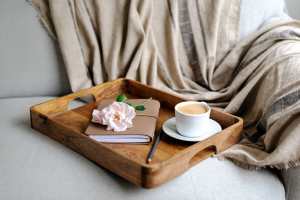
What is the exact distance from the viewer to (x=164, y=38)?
4.71ft

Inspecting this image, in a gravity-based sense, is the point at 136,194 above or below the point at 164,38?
below

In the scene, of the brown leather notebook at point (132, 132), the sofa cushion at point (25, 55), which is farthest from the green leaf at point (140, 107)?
the sofa cushion at point (25, 55)

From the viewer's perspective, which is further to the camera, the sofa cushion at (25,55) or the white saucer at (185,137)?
the sofa cushion at (25,55)

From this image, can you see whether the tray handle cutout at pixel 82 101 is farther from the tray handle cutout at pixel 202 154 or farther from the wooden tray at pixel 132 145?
the tray handle cutout at pixel 202 154

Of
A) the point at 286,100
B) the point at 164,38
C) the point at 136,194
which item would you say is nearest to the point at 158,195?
the point at 136,194

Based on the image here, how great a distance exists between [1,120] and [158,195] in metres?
0.54

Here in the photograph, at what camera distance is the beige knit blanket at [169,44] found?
1351 mm

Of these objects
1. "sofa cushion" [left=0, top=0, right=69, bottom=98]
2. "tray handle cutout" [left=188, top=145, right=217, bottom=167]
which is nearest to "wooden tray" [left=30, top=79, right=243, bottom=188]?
"tray handle cutout" [left=188, top=145, right=217, bottom=167]

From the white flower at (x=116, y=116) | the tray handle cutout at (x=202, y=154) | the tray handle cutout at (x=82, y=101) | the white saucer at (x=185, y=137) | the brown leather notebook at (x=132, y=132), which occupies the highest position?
the white flower at (x=116, y=116)

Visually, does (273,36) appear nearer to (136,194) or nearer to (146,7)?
(146,7)

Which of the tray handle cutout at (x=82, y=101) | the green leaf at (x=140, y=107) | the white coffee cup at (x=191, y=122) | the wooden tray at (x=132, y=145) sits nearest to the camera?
the wooden tray at (x=132, y=145)

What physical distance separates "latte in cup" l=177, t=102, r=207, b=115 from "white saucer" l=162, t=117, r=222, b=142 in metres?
0.05

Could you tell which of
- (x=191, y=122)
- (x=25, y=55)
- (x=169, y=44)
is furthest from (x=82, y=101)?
(x=191, y=122)

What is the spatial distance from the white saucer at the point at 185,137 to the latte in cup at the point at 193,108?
0.17 ft
